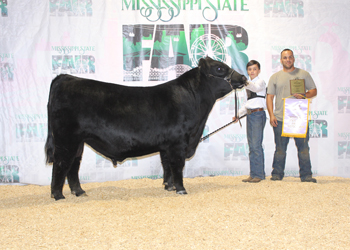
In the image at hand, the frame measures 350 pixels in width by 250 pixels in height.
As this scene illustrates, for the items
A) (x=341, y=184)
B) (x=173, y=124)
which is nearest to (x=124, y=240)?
(x=173, y=124)

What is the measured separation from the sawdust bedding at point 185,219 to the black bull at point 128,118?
489mm

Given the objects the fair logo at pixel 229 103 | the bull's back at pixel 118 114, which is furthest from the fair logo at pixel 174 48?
the bull's back at pixel 118 114

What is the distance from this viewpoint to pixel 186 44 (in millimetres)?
5242

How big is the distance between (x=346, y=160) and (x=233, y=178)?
6.71ft

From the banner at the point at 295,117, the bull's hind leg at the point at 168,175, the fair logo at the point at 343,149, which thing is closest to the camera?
the bull's hind leg at the point at 168,175

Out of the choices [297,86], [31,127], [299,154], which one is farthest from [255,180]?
[31,127]

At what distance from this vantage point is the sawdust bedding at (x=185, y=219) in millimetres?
2266

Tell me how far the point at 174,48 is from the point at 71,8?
1757mm

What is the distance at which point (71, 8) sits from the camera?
5.09 metres

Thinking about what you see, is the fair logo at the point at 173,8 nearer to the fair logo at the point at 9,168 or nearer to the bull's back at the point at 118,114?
the bull's back at the point at 118,114

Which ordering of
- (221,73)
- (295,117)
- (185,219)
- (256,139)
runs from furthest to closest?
1. (256,139)
2. (295,117)
3. (221,73)
4. (185,219)

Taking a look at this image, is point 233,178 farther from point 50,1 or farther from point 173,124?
point 50,1

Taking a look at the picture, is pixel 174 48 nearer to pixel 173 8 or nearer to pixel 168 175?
pixel 173 8

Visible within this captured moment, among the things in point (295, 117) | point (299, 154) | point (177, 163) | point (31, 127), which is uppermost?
point (295, 117)
